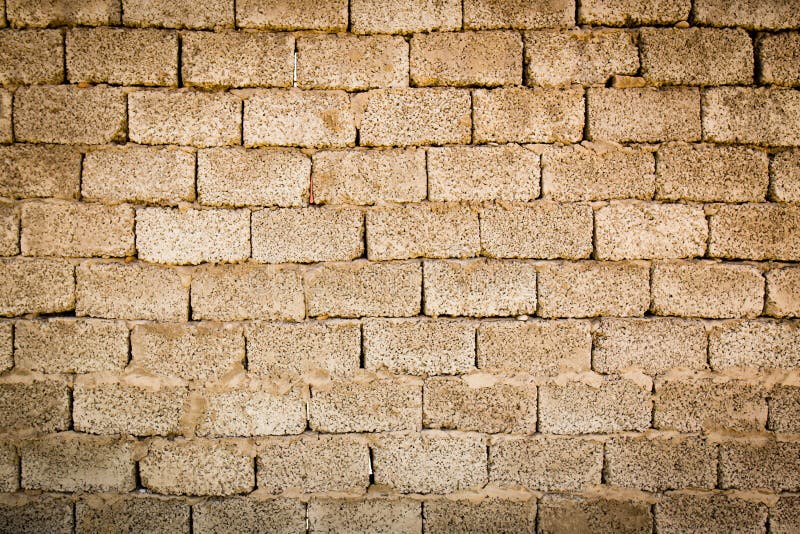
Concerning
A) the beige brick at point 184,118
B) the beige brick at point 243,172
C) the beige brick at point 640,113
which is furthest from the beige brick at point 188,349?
the beige brick at point 640,113

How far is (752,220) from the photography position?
2477 millimetres

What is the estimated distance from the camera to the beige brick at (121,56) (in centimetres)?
241

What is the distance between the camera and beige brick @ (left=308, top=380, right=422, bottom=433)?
2455 millimetres

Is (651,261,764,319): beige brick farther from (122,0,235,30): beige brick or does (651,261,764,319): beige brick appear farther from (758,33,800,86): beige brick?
(122,0,235,30): beige brick

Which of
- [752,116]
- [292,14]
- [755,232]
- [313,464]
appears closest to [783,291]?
[755,232]

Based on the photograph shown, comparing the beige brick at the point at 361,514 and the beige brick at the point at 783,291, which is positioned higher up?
the beige brick at the point at 783,291

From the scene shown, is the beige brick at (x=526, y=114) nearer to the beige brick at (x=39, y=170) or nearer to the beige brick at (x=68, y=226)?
the beige brick at (x=68, y=226)

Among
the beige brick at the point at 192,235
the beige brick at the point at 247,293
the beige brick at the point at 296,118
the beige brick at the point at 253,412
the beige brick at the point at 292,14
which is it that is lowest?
the beige brick at the point at 253,412

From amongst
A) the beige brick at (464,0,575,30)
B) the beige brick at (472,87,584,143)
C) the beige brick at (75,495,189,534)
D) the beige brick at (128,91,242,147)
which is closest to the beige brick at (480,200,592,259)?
the beige brick at (472,87,584,143)

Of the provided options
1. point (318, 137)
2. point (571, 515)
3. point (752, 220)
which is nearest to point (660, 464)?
point (571, 515)

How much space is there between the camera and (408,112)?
7.98ft

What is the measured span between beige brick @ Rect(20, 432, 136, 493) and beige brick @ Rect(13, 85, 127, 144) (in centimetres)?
164

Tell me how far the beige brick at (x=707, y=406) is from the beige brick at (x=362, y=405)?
4.49 feet

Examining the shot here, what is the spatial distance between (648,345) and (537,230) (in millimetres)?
891
